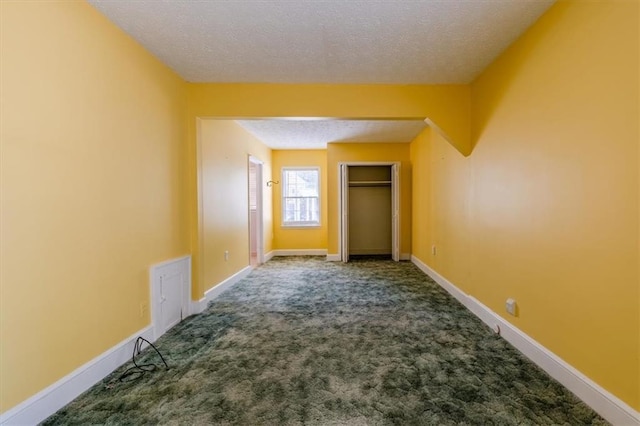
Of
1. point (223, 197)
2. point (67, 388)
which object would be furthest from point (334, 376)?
point (223, 197)

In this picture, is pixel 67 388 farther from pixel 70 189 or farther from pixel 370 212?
pixel 370 212

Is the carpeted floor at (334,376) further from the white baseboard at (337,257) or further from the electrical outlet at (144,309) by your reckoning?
the white baseboard at (337,257)

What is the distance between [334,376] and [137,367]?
1415 mm

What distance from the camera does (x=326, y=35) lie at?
2.22 metres

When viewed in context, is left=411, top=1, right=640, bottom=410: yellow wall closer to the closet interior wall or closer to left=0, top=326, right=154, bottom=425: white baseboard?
left=0, top=326, right=154, bottom=425: white baseboard

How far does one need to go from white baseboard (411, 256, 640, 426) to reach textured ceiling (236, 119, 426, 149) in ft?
8.87

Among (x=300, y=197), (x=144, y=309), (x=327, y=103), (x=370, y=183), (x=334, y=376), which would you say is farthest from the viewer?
(x=300, y=197)

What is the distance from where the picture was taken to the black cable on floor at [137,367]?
195 centimetres

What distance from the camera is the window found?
6660 mm

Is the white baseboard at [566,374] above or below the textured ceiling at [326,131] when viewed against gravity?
below

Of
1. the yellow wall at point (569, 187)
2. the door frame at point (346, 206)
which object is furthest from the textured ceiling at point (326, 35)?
the door frame at point (346, 206)

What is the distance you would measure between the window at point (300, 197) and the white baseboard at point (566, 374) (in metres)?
4.30

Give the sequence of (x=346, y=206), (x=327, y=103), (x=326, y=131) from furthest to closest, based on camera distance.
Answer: (x=346, y=206) < (x=326, y=131) < (x=327, y=103)

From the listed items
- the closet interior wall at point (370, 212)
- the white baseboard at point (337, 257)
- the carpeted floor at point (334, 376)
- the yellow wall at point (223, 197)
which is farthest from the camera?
the closet interior wall at point (370, 212)
